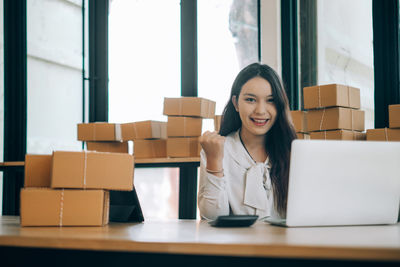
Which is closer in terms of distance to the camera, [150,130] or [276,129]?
[276,129]

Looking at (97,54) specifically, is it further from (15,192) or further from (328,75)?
(328,75)

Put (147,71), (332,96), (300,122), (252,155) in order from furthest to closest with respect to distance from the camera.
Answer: (147,71) < (300,122) < (332,96) < (252,155)

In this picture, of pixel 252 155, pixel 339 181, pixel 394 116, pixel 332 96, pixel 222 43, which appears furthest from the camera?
pixel 222 43

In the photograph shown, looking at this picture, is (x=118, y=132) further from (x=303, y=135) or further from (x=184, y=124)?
(x=303, y=135)

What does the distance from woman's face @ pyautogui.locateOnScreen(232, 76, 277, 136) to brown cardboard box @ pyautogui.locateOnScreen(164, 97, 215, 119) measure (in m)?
1.11

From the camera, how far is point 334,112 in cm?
273

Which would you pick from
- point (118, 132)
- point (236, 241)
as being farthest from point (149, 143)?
point (236, 241)

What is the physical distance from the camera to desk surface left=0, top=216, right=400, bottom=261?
2.80ft

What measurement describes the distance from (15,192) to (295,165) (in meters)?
3.44

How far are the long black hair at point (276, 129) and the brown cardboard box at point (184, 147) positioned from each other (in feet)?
3.41

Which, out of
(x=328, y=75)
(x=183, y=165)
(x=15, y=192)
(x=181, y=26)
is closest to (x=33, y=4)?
(x=181, y=26)

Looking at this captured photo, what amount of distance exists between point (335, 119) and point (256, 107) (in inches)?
34.4

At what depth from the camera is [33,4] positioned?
417 cm

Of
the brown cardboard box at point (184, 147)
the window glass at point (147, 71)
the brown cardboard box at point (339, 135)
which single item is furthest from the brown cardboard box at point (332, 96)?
the window glass at point (147, 71)
